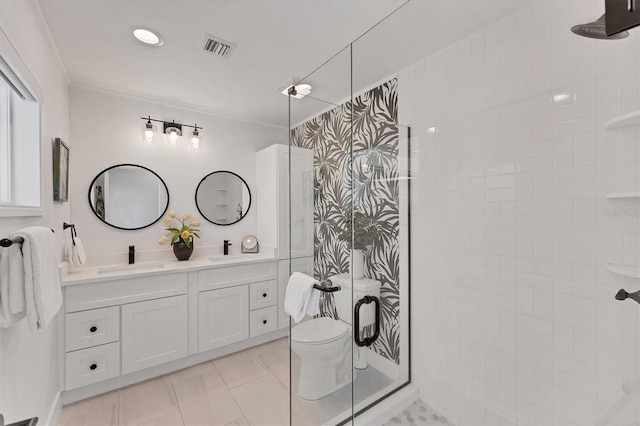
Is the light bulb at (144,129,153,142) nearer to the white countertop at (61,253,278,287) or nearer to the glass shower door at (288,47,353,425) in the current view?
the white countertop at (61,253,278,287)

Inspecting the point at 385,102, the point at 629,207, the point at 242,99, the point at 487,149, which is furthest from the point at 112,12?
the point at 629,207

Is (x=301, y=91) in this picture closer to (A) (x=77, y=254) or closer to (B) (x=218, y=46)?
(B) (x=218, y=46)

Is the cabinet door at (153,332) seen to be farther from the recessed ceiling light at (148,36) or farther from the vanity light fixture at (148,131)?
the recessed ceiling light at (148,36)

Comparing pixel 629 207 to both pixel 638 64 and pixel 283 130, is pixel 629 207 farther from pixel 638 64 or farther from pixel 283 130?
pixel 283 130

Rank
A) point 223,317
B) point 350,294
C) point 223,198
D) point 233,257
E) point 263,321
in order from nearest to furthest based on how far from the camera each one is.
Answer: point 350,294, point 223,317, point 263,321, point 233,257, point 223,198

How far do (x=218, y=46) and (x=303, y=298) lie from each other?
1689 millimetres

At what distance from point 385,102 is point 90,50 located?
196 cm

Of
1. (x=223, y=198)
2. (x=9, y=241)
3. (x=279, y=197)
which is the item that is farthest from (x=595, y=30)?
(x=223, y=198)

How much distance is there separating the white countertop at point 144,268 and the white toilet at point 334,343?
1.12 meters

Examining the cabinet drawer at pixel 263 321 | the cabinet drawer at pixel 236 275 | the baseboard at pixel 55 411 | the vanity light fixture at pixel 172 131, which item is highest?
the vanity light fixture at pixel 172 131

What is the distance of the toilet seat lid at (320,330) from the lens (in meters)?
1.56

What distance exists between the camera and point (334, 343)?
159 centimetres

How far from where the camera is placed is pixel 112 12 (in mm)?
1466

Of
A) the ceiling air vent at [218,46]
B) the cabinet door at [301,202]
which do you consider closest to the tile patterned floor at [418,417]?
the cabinet door at [301,202]
